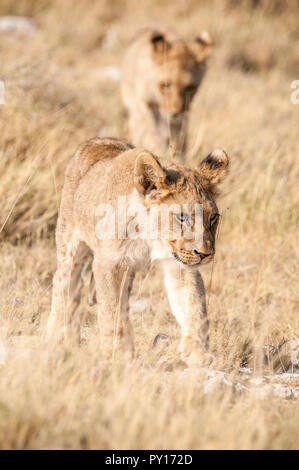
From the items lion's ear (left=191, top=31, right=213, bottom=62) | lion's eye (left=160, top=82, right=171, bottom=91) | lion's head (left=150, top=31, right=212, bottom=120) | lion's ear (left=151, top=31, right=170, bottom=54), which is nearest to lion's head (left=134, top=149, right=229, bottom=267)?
lion's head (left=150, top=31, right=212, bottom=120)

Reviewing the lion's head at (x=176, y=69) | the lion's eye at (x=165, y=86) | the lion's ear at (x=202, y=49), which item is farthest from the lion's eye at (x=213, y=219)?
the lion's ear at (x=202, y=49)

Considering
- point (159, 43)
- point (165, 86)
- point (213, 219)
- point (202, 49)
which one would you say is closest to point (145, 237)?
point (213, 219)

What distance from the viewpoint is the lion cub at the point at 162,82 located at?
8477 millimetres

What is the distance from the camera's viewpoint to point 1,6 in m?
15.5

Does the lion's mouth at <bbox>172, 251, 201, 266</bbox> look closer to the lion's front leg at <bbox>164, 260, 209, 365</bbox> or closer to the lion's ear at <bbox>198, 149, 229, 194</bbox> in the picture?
the lion's front leg at <bbox>164, 260, 209, 365</bbox>

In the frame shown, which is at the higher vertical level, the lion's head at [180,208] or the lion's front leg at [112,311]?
the lion's head at [180,208]

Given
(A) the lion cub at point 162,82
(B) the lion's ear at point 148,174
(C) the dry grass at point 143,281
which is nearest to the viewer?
(C) the dry grass at point 143,281

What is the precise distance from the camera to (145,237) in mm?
3531

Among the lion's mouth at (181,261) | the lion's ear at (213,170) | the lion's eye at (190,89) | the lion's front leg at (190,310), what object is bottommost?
the lion's front leg at (190,310)

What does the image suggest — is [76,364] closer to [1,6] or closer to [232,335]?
[232,335]

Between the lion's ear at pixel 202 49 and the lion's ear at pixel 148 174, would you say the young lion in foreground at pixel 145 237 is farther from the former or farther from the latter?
the lion's ear at pixel 202 49

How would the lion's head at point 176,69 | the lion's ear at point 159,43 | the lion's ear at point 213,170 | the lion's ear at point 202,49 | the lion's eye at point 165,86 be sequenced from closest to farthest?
the lion's ear at point 213,170 < the lion's head at point 176,69 < the lion's eye at point 165,86 < the lion's ear at point 159,43 < the lion's ear at point 202,49

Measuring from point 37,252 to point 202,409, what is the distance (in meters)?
2.79
